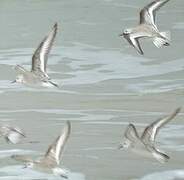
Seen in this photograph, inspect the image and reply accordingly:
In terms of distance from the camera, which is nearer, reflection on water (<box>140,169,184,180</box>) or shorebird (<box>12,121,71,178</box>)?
shorebird (<box>12,121,71,178</box>)

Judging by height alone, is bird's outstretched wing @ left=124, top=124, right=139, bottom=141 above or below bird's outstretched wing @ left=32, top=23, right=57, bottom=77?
below

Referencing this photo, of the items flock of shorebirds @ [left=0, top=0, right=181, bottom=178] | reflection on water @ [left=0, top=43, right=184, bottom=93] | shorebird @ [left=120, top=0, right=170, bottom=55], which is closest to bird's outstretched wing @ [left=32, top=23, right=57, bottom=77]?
flock of shorebirds @ [left=0, top=0, right=181, bottom=178]

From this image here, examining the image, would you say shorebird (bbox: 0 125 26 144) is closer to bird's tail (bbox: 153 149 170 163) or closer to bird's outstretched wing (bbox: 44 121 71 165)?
bird's tail (bbox: 153 149 170 163)

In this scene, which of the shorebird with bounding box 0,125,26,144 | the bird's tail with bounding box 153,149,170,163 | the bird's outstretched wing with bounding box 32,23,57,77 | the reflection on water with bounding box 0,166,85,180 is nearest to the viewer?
the bird's tail with bounding box 153,149,170,163

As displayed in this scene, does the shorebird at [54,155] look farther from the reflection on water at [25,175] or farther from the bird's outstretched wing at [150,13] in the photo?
the bird's outstretched wing at [150,13]

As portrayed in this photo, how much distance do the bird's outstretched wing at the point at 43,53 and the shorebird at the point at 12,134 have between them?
1.93ft

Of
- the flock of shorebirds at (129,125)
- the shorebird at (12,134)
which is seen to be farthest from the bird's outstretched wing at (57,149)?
the shorebird at (12,134)

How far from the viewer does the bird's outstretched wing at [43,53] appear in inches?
136

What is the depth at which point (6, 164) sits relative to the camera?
156 inches

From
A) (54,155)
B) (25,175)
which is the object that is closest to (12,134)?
(25,175)

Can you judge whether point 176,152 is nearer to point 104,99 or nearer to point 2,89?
point 104,99

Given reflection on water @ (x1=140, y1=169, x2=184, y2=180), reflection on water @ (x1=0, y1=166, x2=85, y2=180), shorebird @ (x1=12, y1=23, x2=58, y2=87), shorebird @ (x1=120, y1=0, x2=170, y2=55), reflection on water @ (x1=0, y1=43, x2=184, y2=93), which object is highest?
shorebird @ (x1=120, y1=0, x2=170, y2=55)

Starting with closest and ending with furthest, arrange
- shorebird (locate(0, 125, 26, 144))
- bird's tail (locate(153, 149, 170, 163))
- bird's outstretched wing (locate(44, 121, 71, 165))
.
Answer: bird's outstretched wing (locate(44, 121, 71, 165)) → bird's tail (locate(153, 149, 170, 163)) → shorebird (locate(0, 125, 26, 144))

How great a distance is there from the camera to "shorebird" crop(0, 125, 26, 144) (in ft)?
13.4
